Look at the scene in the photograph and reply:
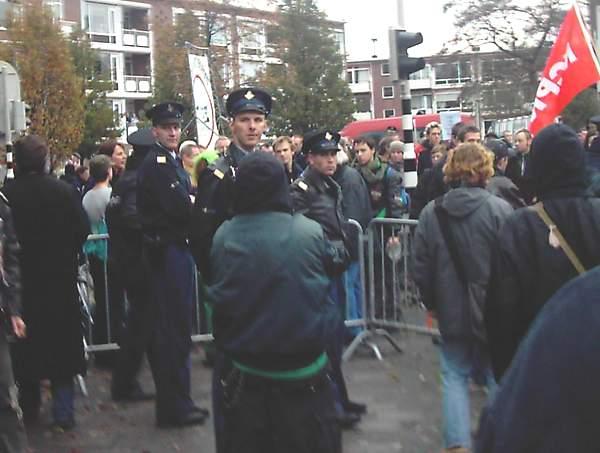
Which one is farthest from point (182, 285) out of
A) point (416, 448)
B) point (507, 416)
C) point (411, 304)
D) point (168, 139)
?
point (507, 416)

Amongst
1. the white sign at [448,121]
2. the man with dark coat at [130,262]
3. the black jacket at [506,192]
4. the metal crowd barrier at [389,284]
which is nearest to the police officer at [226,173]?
the man with dark coat at [130,262]

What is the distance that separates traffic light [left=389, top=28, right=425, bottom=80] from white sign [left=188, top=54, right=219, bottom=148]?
16.3ft

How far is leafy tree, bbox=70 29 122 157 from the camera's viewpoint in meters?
42.7

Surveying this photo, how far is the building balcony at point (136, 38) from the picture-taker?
73.3 meters

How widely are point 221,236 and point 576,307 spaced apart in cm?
271

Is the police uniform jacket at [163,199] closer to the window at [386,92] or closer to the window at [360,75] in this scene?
the window at [386,92]

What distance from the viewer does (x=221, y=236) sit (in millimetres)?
4137

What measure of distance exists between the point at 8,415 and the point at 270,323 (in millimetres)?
1921

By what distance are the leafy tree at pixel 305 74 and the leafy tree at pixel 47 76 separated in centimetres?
1089

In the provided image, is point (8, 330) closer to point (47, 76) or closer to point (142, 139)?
point (142, 139)

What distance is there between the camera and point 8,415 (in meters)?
5.03

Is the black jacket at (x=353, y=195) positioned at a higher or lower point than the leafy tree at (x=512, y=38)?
lower

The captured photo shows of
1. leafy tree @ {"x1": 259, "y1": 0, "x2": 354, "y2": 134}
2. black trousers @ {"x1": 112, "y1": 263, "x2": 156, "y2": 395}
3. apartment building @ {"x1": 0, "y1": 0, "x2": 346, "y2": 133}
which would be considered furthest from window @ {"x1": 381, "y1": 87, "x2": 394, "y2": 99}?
black trousers @ {"x1": 112, "y1": 263, "x2": 156, "y2": 395}

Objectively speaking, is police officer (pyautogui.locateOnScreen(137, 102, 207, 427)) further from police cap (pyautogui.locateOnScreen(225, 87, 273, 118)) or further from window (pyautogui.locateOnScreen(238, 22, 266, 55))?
window (pyautogui.locateOnScreen(238, 22, 266, 55))
